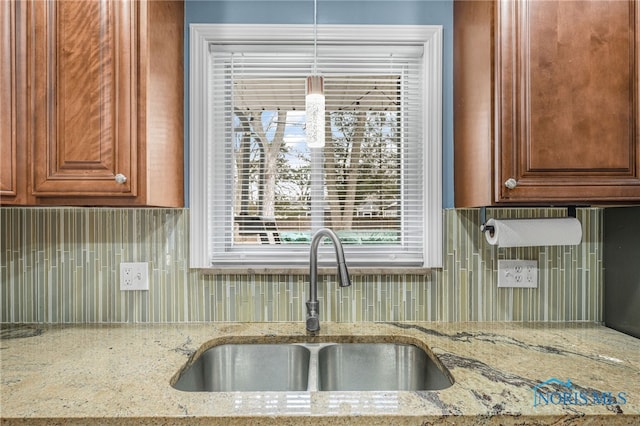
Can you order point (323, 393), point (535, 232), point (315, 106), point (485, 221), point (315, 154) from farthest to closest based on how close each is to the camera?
point (315, 154) < point (485, 221) < point (535, 232) < point (315, 106) < point (323, 393)

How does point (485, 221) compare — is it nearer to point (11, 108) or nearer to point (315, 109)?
point (315, 109)

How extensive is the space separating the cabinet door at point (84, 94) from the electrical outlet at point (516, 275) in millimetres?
1384

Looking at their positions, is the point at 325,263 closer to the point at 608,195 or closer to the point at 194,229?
the point at 194,229

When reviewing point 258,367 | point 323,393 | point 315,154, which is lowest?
point 258,367

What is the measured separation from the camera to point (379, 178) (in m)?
1.68

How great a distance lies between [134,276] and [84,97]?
0.69 meters

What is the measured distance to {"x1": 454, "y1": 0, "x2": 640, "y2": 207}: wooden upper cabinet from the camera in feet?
4.03

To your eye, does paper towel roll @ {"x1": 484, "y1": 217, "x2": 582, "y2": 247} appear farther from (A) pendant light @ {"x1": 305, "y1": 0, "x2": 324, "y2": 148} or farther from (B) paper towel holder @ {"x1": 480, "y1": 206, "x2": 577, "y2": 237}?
(A) pendant light @ {"x1": 305, "y1": 0, "x2": 324, "y2": 148}

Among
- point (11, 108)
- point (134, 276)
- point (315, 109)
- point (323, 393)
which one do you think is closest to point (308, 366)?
point (323, 393)

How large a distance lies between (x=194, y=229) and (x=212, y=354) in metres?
0.48

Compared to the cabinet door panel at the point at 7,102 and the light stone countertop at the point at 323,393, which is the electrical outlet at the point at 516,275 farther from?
the cabinet door panel at the point at 7,102

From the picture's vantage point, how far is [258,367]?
1.45 meters

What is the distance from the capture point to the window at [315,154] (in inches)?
64.7

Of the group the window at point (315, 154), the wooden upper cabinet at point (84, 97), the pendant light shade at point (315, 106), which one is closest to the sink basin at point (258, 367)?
the window at point (315, 154)
